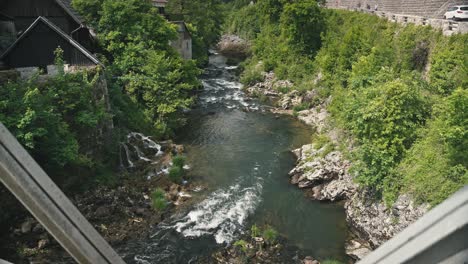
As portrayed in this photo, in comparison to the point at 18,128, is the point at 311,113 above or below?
below

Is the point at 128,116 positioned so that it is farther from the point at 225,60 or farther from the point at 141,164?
the point at 225,60

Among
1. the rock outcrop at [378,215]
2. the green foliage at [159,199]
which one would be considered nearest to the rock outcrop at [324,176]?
the rock outcrop at [378,215]

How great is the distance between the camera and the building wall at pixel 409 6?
23.9 m

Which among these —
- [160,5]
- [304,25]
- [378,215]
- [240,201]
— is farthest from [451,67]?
[160,5]

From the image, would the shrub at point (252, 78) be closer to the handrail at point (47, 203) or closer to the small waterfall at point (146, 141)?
the small waterfall at point (146, 141)

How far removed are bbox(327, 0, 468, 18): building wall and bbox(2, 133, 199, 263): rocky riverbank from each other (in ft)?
65.5

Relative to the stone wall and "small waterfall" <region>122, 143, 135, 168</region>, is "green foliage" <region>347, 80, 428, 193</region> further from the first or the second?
"small waterfall" <region>122, 143, 135, 168</region>

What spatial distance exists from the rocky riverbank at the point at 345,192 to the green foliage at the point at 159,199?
20.8ft

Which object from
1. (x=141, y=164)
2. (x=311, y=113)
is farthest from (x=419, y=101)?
(x=141, y=164)

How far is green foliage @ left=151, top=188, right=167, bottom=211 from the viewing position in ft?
48.0

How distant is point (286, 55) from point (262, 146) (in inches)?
657

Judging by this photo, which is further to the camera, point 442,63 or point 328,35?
point 328,35

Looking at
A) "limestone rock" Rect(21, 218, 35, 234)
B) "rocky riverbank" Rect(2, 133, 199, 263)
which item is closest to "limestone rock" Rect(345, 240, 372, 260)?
"rocky riverbank" Rect(2, 133, 199, 263)

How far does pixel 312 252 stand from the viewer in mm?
12977
